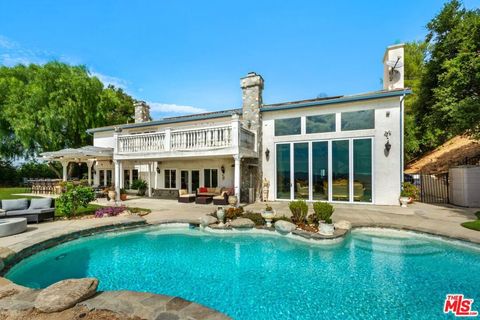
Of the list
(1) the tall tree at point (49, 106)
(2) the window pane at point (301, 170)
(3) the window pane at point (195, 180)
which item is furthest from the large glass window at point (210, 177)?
(1) the tall tree at point (49, 106)

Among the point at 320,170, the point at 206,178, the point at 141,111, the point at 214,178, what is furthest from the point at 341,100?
the point at 141,111

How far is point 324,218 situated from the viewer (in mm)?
7590

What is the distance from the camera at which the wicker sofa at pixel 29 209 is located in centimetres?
841

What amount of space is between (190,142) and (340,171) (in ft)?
27.0

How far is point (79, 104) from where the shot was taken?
2216 centimetres

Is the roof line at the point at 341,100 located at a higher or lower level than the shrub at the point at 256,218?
higher

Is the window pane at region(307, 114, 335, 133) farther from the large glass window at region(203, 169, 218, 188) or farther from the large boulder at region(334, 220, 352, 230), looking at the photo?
the large glass window at region(203, 169, 218, 188)

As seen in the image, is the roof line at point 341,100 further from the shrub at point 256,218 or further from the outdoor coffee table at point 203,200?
the shrub at point 256,218

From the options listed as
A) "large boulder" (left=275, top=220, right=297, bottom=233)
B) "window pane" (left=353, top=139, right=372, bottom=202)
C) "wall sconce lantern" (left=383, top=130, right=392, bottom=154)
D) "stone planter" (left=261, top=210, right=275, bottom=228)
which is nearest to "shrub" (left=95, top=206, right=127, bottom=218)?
"stone planter" (left=261, top=210, right=275, bottom=228)

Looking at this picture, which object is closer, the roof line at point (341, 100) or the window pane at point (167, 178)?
the roof line at point (341, 100)

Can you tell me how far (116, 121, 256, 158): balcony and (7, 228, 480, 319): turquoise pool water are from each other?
5520 mm

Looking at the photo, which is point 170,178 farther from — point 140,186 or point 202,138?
point 202,138

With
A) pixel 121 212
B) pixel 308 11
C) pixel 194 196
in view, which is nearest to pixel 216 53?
pixel 308 11

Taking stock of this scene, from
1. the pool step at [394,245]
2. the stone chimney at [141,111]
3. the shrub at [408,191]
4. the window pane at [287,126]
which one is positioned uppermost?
the stone chimney at [141,111]
